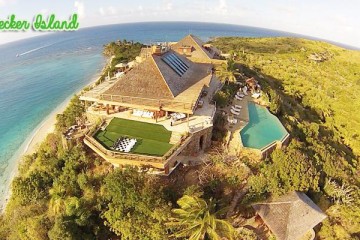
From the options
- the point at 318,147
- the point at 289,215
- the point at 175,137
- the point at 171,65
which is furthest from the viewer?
the point at 318,147

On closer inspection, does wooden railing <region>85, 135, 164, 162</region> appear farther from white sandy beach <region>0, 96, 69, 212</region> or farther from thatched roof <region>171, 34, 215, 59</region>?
thatched roof <region>171, 34, 215, 59</region>

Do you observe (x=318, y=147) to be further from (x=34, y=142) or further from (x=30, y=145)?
(x=30, y=145)

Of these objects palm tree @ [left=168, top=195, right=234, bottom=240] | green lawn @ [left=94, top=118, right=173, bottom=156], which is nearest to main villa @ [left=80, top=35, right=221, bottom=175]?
green lawn @ [left=94, top=118, right=173, bottom=156]

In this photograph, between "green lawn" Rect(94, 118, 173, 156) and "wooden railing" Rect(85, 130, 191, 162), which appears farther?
"green lawn" Rect(94, 118, 173, 156)

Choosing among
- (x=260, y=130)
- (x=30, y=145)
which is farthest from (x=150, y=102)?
(x=30, y=145)

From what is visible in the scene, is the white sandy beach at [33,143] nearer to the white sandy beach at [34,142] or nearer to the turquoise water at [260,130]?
the white sandy beach at [34,142]

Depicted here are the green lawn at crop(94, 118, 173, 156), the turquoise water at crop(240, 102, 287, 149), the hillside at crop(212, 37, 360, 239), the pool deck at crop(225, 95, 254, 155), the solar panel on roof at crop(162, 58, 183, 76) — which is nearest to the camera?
the green lawn at crop(94, 118, 173, 156)
